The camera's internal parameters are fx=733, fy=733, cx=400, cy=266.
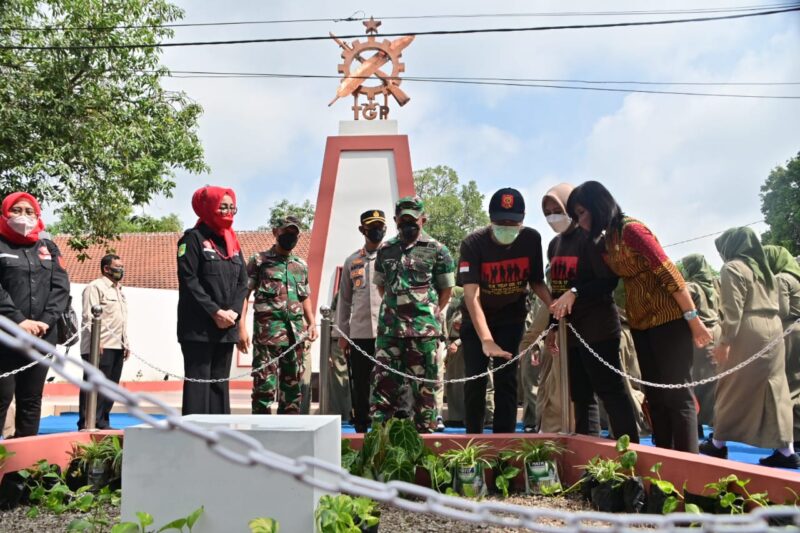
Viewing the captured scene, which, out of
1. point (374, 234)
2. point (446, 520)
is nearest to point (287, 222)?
point (374, 234)

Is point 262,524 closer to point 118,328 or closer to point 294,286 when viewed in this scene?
point 294,286

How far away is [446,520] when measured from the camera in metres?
3.26

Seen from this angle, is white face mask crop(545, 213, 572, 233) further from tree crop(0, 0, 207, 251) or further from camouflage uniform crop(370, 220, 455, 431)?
tree crop(0, 0, 207, 251)

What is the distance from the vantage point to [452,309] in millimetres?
8273

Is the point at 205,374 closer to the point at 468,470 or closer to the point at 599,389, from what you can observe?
the point at 468,470

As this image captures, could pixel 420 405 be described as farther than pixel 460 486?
Yes

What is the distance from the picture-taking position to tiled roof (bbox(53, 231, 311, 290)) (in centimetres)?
2850

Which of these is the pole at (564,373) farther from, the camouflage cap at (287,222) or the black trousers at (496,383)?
the camouflage cap at (287,222)

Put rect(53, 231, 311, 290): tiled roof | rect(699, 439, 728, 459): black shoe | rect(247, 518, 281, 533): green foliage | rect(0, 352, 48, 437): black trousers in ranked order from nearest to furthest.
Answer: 1. rect(247, 518, 281, 533): green foliage
2. rect(0, 352, 48, 437): black trousers
3. rect(699, 439, 728, 459): black shoe
4. rect(53, 231, 311, 290): tiled roof

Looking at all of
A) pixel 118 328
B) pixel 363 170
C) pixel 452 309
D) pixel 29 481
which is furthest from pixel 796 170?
pixel 29 481

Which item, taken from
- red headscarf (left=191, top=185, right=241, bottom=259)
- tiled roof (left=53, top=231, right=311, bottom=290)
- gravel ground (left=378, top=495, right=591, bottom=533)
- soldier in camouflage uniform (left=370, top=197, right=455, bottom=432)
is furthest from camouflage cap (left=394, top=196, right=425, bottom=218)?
tiled roof (left=53, top=231, right=311, bottom=290)

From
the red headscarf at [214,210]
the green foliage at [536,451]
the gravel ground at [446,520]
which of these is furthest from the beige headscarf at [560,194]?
the red headscarf at [214,210]

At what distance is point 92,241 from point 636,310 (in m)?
10.7

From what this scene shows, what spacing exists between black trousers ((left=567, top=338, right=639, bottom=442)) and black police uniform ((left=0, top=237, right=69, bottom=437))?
10.2 ft
